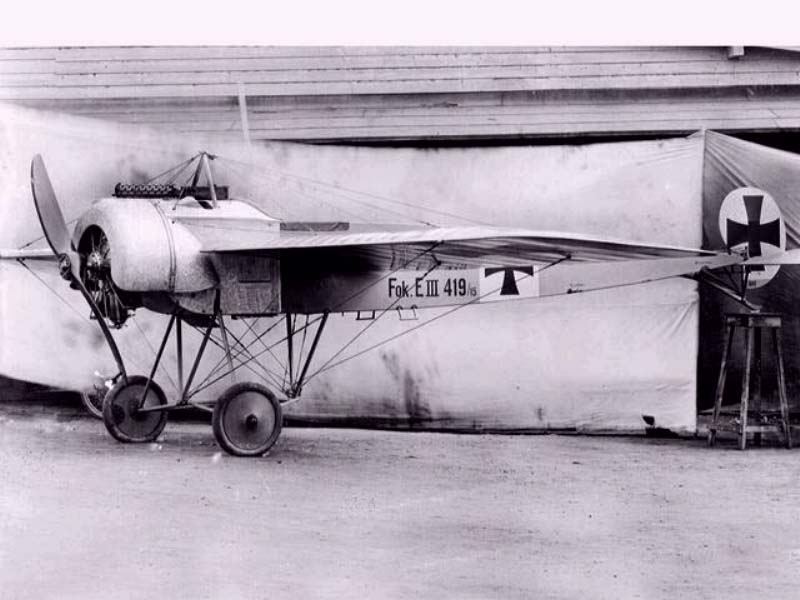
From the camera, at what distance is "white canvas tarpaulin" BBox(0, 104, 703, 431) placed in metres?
9.80

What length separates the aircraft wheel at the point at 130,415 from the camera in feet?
27.7

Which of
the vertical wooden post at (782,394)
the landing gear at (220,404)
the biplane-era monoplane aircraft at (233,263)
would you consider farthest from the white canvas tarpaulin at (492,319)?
the biplane-era monoplane aircraft at (233,263)

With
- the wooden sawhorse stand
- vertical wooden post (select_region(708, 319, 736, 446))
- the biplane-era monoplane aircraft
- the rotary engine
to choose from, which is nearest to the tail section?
the wooden sawhorse stand

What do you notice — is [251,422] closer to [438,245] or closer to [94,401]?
[438,245]

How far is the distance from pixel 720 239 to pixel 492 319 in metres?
2.07

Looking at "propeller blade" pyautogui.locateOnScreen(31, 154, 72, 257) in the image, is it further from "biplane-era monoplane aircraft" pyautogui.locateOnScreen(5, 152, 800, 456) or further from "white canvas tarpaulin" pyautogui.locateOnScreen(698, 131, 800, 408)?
"white canvas tarpaulin" pyautogui.locateOnScreen(698, 131, 800, 408)

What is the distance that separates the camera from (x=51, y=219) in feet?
25.7

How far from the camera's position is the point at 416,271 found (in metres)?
8.53

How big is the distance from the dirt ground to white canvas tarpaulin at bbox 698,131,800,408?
984 millimetres

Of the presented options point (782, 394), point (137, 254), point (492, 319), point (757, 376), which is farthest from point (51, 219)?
point (782, 394)

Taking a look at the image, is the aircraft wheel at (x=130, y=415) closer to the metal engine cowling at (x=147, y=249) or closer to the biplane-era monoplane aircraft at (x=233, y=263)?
the biplane-era monoplane aircraft at (x=233, y=263)

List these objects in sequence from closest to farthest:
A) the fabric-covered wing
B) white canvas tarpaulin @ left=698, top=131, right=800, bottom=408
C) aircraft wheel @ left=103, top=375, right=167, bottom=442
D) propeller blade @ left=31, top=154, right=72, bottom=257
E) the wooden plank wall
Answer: the fabric-covered wing
propeller blade @ left=31, top=154, right=72, bottom=257
aircraft wheel @ left=103, top=375, right=167, bottom=442
the wooden plank wall
white canvas tarpaulin @ left=698, top=131, right=800, bottom=408

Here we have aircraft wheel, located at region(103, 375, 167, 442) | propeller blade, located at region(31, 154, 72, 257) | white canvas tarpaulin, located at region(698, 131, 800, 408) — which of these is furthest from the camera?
white canvas tarpaulin, located at region(698, 131, 800, 408)

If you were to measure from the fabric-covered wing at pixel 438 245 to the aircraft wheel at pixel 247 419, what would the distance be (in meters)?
1.00
